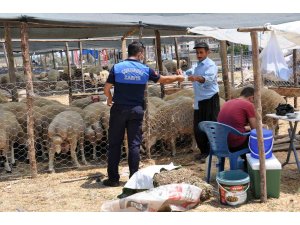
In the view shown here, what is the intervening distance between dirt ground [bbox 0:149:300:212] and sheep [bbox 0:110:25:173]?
62 cm

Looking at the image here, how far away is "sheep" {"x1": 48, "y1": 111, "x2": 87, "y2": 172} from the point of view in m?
6.24

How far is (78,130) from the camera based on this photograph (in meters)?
6.45

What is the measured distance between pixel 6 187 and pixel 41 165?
1152mm

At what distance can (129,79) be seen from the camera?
5090mm

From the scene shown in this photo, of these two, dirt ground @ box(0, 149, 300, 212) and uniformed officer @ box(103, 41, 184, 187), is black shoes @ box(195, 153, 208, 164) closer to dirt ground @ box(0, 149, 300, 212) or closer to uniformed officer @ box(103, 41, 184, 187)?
dirt ground @ box(0, 149, 300, 212)

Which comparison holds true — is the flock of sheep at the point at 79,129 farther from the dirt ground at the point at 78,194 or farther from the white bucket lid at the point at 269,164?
the white bucket lid at the point at 269,164

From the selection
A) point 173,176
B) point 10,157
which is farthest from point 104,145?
point 173,176

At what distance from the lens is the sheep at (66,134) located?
6.24 meters

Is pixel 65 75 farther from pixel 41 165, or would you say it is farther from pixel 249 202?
pixel 249 202

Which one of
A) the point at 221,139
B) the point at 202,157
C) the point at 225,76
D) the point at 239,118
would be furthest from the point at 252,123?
the point at 225,76

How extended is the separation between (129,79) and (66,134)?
1777 mm

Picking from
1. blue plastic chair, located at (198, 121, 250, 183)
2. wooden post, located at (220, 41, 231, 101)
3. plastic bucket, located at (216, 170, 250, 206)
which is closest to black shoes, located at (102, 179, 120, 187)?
blue plastic chair, located at (198, 121, 250, 183)

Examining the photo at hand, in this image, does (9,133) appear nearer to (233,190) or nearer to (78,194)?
(78,194)

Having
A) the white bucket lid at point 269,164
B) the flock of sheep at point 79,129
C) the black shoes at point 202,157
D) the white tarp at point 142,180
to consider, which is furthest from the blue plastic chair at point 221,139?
the flock of sheep at point 79,129
